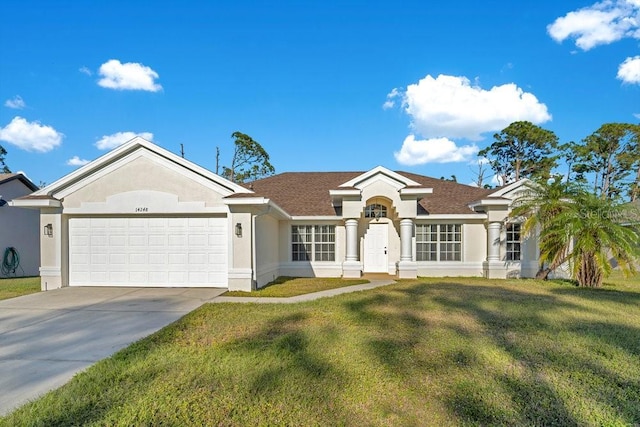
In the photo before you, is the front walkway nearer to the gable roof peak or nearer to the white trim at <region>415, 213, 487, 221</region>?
the gable roof peak

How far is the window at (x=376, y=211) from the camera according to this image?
50.1ft

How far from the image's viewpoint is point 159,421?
10.8 ft

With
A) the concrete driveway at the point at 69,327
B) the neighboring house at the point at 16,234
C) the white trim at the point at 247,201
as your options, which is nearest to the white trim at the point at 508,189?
the white trim at the point at 247,201

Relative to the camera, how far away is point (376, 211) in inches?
603

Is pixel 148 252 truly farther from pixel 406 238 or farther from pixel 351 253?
pixel 406 238

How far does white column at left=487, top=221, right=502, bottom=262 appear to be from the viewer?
14.2 metres

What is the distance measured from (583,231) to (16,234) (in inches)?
940

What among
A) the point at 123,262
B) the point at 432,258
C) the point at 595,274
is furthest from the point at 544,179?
the point at 123,262

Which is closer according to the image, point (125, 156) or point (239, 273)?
point (239, 273)

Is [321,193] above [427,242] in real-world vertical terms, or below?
above

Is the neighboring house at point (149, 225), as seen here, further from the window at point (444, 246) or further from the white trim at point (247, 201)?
the window at point (444, 246)

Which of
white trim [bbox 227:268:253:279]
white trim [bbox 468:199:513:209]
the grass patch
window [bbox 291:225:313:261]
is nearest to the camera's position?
the grass patch

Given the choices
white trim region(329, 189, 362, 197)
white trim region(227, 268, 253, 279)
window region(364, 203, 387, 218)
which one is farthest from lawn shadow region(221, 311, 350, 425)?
window region(364, 203, 387, 218)

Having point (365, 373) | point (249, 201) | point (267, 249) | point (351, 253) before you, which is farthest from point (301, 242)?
point (365, 373)
